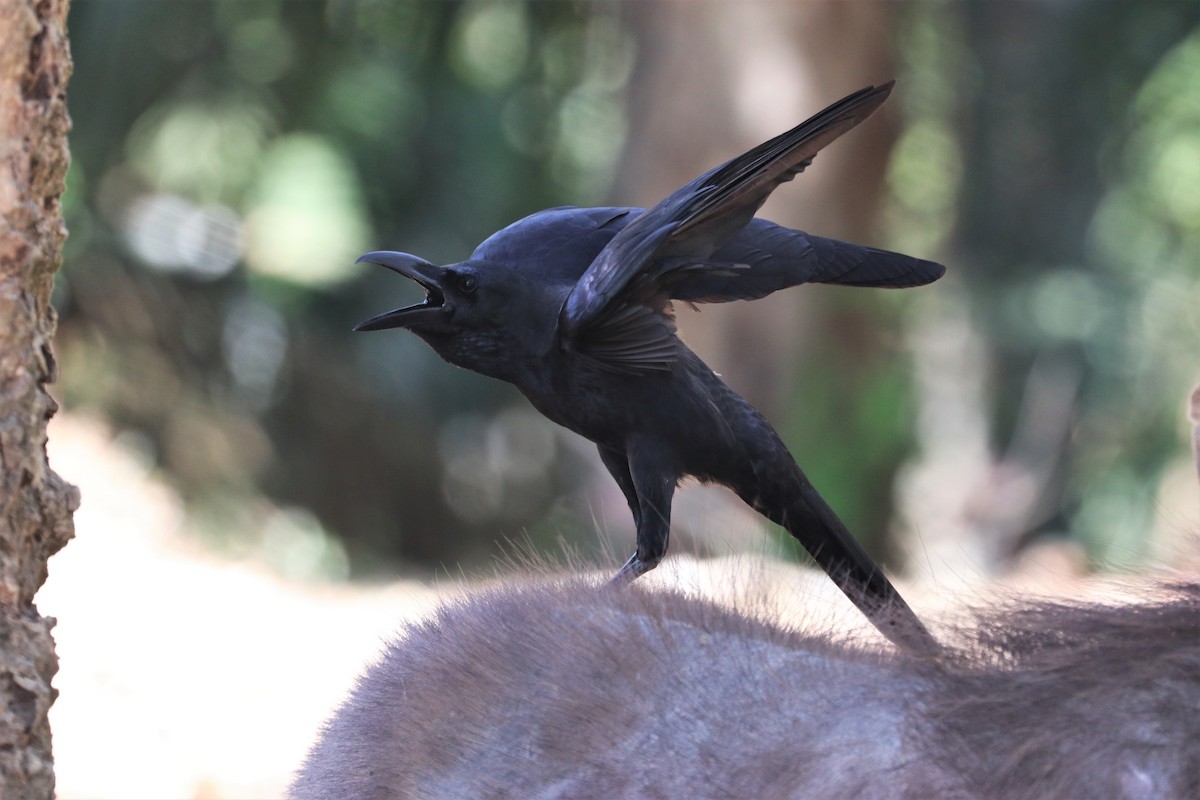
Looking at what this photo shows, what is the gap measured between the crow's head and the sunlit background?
3.32 metres

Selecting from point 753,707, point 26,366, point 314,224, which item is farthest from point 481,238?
→ point 753,707

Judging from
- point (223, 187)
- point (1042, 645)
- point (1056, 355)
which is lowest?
point (1042, 645)

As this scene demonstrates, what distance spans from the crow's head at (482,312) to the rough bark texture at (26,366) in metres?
0.34

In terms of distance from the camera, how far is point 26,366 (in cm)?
129

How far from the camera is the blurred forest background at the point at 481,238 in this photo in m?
6.18

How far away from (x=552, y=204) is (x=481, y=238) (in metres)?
0.39

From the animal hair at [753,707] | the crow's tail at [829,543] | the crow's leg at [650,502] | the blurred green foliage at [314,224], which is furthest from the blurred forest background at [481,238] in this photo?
the animal hair at [753,707]

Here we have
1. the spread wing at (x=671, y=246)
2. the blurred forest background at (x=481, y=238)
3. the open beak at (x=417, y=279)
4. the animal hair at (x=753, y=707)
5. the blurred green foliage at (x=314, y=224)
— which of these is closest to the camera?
the animal hair at (x=753, y=707)

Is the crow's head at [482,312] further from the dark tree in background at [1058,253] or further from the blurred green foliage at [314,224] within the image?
the dark tree in background at [1058,253]

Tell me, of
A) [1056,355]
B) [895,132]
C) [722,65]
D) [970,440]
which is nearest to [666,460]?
[722,65]

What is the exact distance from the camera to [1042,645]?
1.10 m

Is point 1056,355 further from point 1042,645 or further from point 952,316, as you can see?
point 1042,645

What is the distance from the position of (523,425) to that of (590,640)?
601cm

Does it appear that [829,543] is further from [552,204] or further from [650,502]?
[552,204]
